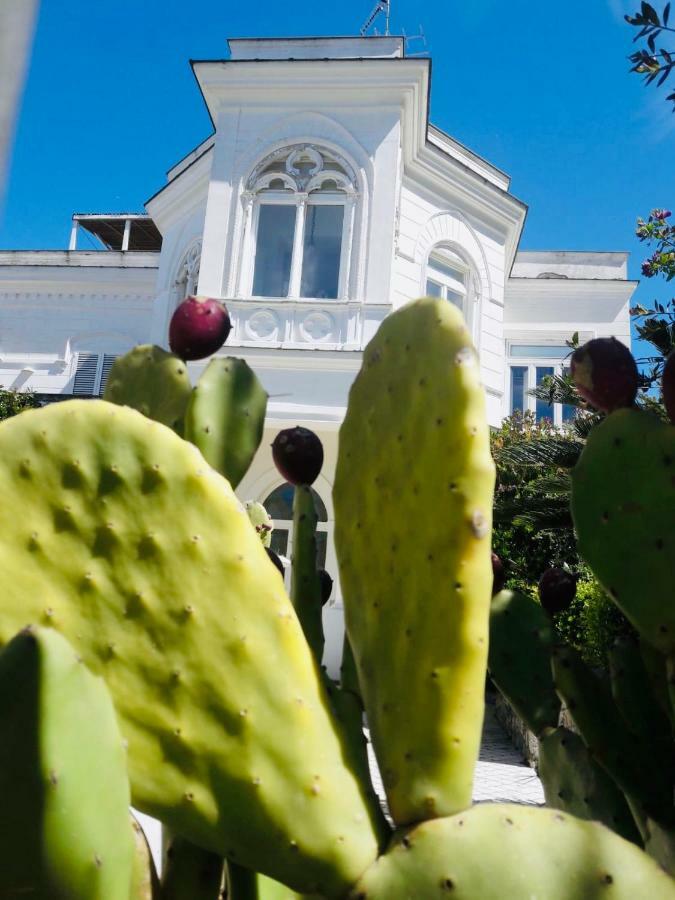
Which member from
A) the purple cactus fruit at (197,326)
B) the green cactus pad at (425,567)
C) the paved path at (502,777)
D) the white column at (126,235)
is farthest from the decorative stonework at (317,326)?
the white column at (126,235)

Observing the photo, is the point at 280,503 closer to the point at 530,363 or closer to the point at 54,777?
the point at 530,363

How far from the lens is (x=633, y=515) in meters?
1.37

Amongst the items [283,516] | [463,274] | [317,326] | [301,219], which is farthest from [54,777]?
[463,274]

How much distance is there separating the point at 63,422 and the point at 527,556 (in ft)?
36.1

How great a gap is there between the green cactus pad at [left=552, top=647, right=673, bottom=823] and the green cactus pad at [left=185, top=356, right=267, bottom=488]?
774 millimetres

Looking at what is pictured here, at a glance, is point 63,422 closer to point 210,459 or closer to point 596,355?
point 210,459

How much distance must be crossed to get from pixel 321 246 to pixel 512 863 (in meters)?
11.5

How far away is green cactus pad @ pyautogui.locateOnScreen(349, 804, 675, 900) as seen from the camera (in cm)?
100

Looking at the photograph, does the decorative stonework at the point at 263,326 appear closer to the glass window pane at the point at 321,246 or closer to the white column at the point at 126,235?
the glass window pane at the point at 321,246

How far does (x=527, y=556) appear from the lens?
11.6m

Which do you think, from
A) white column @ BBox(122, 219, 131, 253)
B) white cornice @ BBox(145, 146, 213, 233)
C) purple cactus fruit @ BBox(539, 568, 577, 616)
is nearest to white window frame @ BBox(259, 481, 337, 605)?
white cornice @ BBox(145, 146, 213, 233)

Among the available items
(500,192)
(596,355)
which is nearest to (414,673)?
(596,355)

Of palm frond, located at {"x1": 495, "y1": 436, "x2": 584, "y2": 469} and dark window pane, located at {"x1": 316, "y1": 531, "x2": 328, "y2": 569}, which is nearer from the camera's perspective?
palm frond, located at {"x1": 495, "y1": 436, "x2": 584, "y2": 469}

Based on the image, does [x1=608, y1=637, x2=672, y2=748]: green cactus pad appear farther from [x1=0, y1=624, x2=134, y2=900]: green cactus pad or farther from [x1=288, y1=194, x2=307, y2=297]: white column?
[x1=288, y1=194, x2=307, y2=297]: white column
